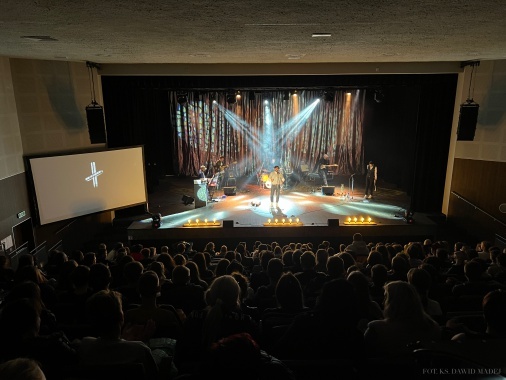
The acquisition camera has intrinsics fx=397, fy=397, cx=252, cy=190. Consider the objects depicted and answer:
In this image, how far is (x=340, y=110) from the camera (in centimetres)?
1559

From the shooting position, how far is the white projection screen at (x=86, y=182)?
8539mm

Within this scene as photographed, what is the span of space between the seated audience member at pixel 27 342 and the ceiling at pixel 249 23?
78.0 inches

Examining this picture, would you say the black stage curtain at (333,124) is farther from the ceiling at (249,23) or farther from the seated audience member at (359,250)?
the seated audience member at (359,250)

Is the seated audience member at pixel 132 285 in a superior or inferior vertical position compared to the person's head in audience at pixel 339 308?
inferior

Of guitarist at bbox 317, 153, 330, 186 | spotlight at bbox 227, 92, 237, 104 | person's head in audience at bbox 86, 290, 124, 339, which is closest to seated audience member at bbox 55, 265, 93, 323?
person's head in audience at bbox 86, 290, 124, 339

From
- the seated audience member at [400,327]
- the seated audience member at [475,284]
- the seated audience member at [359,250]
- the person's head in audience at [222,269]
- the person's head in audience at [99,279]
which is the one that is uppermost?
the seated audience member at [400,327]

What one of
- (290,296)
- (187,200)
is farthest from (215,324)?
(187,200)

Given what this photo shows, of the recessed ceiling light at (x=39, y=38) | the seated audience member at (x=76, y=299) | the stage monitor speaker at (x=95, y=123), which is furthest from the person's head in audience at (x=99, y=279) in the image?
the stage monitor speaker at (x=95, y=123)

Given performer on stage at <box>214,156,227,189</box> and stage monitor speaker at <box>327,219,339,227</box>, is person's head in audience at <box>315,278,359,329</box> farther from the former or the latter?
performer on stage at <box>214,156,227,189</box>

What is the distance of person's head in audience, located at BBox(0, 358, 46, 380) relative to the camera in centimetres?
142

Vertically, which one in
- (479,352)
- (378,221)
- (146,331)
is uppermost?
(479,352)

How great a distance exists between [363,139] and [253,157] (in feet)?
14.7

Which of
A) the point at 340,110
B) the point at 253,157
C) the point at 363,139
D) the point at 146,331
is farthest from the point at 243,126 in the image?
the point at 146,331

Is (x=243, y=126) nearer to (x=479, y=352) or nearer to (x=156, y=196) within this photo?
(x=156, y=196)
